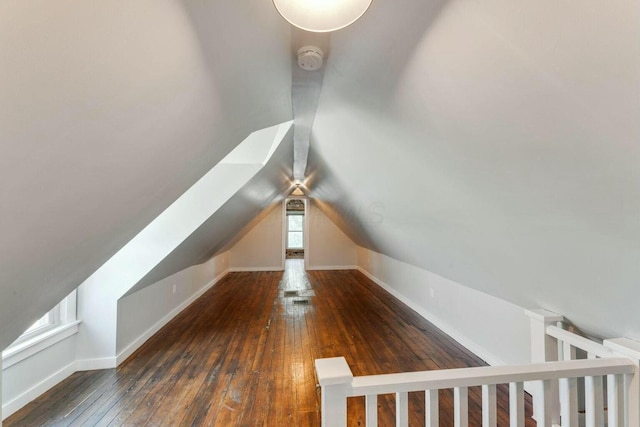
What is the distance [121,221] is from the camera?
4.79ft

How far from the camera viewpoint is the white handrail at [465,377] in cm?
97

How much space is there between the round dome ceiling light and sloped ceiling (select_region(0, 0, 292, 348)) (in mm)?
223

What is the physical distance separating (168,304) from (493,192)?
12.8 ft

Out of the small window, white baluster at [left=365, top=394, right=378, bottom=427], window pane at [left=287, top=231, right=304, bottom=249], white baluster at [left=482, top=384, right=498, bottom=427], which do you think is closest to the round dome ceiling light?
white baluster at [left=365, top=394, right=378, bottom=427]

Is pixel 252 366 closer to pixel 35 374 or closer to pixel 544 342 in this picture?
A: pixel 35 374

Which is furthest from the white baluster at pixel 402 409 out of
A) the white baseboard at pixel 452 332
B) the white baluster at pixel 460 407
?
the white baseboard at pixel 452 332

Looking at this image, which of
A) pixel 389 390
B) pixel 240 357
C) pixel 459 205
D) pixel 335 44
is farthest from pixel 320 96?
pixel 240 357

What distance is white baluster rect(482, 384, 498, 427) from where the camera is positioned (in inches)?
41.4

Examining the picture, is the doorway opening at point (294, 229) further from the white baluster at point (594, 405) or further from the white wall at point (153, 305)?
the white baluster at point (594, 405)

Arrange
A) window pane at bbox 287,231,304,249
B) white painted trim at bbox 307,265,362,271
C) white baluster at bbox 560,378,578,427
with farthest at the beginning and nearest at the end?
window pane at bbox 287,231,304,249 → white painted trim at bbox 307,265,362,271 → white baluster at bbox 560,378,578,427

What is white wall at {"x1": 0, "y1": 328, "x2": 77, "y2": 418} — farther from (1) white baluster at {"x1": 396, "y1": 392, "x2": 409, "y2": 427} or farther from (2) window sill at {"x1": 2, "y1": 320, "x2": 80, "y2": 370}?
(1) white baluster at {"x1": 396, "y1": 392, "x2": 409, "y2": 427}

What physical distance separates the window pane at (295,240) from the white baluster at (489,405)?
9993 millimetres

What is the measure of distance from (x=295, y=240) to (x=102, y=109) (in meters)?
10.4

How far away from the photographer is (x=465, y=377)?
1.01 meters
